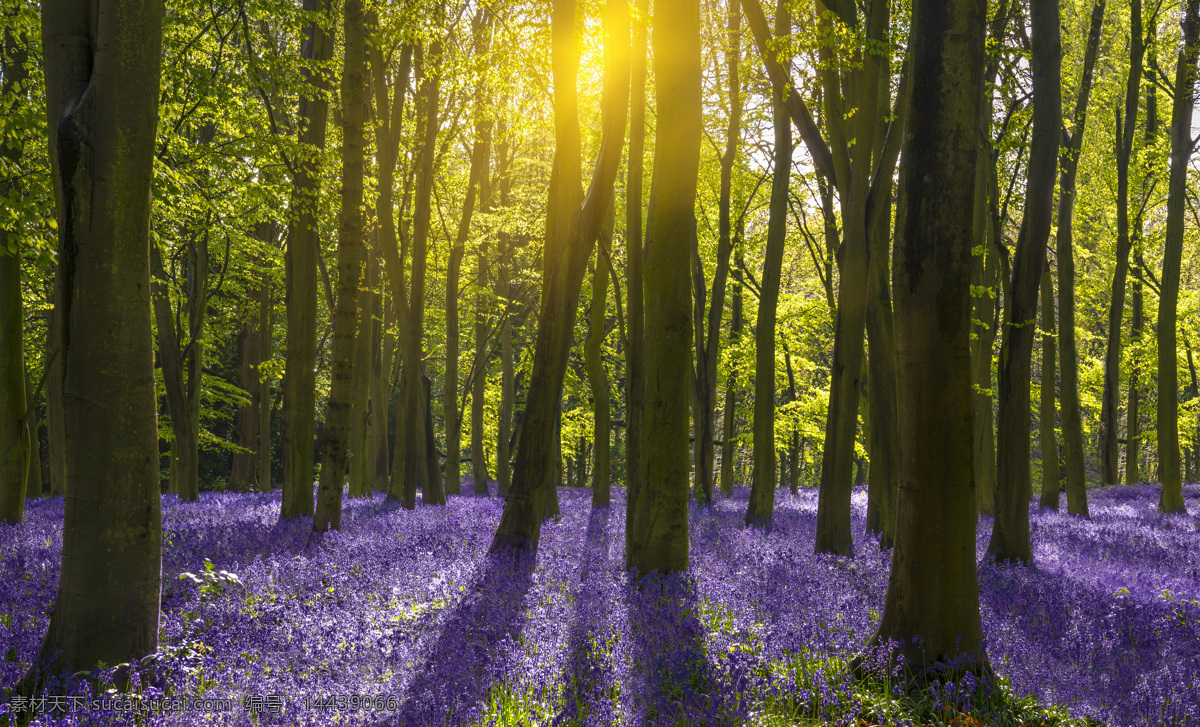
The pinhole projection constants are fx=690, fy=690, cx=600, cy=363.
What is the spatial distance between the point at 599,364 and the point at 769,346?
3.04 meters

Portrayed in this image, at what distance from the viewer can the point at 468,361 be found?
24.5 meters

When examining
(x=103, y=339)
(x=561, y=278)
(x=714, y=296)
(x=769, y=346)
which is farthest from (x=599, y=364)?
(x=103, y=339)

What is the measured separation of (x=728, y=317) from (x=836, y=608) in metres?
21.8

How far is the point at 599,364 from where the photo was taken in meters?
12.4

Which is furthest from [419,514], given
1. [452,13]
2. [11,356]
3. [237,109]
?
[452,13]

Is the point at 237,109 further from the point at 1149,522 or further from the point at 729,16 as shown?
the point at 1149,522

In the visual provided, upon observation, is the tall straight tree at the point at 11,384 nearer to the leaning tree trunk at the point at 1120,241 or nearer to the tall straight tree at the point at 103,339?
the tall straight tree at the point at 103,339

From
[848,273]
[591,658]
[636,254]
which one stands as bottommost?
[591,658]

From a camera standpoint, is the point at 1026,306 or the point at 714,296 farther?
the point at 714,296

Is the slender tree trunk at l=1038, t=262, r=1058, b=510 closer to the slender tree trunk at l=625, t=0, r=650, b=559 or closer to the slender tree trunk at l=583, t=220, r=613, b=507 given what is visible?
the slender tree trunk at l=583, t=220, r=613, b=507

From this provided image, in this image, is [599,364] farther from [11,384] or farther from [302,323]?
[11,384]

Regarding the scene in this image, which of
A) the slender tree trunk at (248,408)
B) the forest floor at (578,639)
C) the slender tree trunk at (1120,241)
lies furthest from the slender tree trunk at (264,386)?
the slender tree trunk at (1120,241)

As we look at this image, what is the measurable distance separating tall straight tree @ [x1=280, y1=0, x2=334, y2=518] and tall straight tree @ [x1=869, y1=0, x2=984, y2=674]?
303 inches

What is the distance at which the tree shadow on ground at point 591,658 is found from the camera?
3.51m
